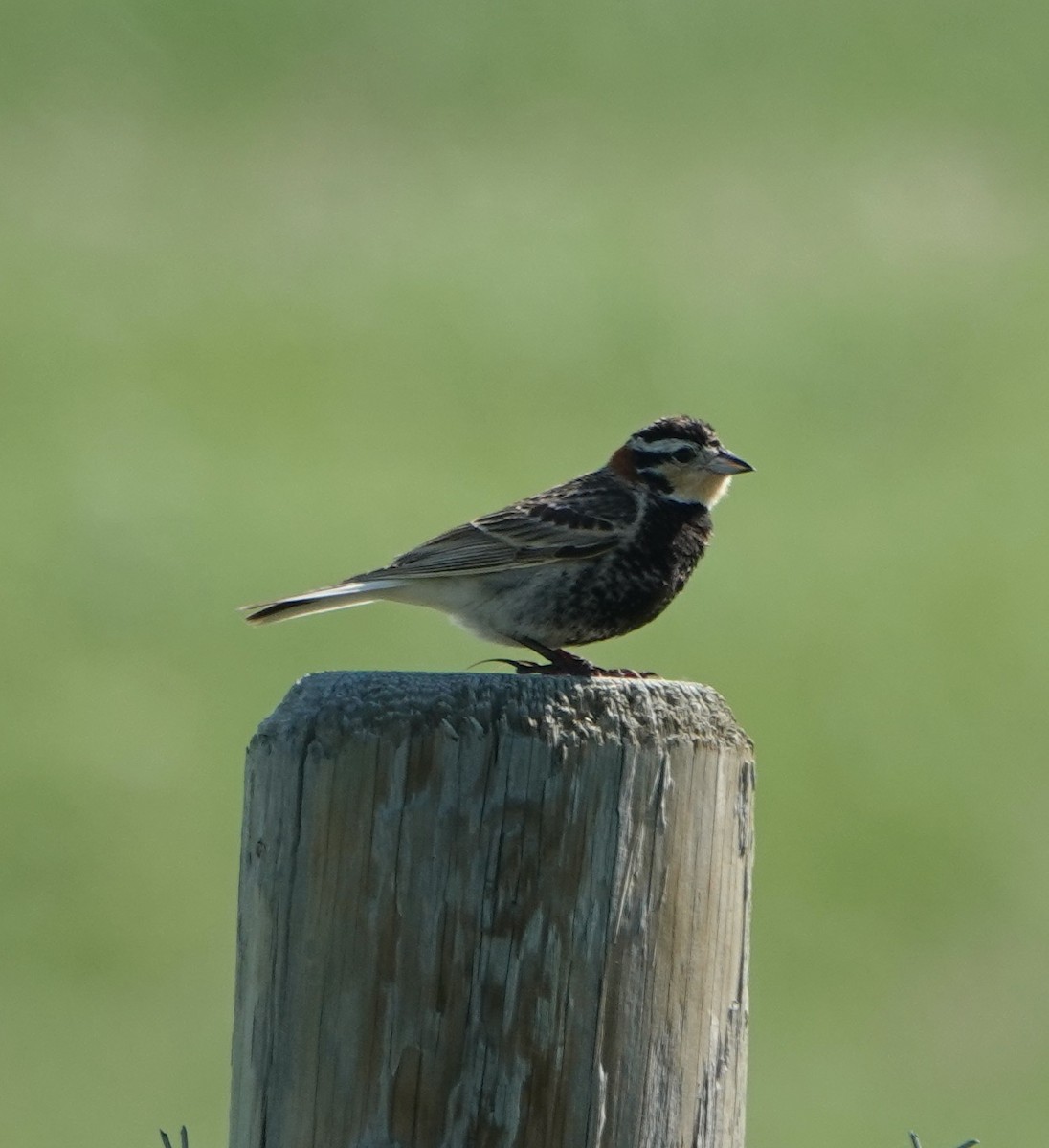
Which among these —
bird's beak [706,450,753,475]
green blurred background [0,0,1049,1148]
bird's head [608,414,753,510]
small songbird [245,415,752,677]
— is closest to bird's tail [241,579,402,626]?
small songbird [245,415,752,677]

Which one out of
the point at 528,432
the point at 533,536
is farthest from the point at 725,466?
the point at 528,432

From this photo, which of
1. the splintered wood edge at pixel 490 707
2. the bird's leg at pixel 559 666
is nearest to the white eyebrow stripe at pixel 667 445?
the bird's leg at pixel 559 666

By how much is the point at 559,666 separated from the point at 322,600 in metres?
0.79

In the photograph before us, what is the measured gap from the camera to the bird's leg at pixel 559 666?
200 inches

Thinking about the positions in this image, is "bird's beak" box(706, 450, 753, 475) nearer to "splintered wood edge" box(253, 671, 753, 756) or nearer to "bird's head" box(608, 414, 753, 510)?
"bird's head" box(608, 414, 753, 510)

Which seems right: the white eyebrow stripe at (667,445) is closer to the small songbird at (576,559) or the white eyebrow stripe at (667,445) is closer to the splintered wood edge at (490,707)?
the small songbird at (576,559)

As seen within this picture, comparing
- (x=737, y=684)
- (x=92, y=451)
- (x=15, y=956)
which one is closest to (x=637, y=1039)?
(x=15, y=956)

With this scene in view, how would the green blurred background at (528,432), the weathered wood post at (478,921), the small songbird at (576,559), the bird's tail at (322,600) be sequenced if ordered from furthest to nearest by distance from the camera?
the green blurred background at (528,432) < the small songbird at (576,559) < the bird's tail at (322,600) < the weathered wood post at (478,921)

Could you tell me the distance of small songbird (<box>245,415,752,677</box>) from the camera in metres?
6.29

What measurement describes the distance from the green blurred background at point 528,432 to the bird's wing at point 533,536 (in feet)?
16.7

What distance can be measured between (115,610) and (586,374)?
6041mm

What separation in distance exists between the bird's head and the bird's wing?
12 centimetres

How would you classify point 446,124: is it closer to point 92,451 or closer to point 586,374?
point 586,374

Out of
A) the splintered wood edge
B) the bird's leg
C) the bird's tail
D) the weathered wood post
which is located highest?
the bird's tail
